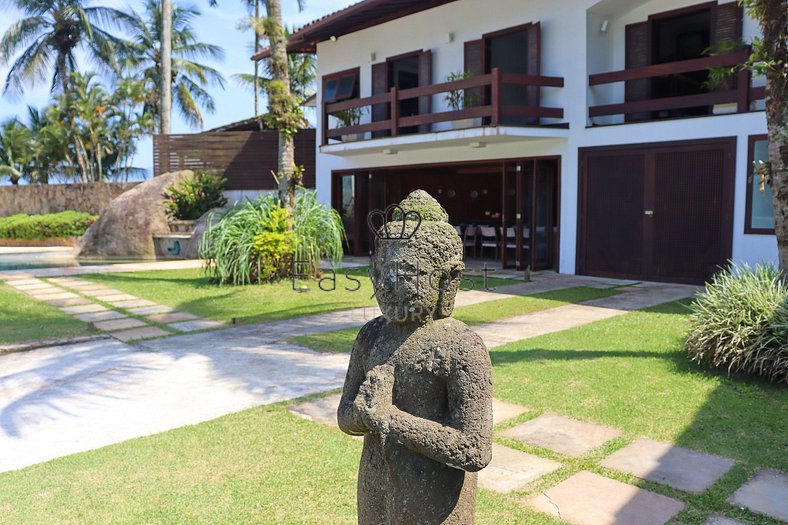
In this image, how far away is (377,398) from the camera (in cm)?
188

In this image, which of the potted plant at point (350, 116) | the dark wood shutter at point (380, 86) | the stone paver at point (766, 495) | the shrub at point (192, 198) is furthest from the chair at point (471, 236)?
the stone paver at point (766, 495)

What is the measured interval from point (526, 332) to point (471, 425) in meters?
5.43

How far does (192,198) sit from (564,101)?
11134 millimetres

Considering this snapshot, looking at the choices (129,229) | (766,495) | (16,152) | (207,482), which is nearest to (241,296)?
(207,482)

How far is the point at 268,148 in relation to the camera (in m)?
19.2

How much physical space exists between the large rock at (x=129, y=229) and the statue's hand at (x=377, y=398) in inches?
680

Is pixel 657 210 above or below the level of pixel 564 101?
below

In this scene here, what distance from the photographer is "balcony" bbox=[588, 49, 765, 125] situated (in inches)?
401

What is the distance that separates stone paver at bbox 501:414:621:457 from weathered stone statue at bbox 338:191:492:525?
2008 mm

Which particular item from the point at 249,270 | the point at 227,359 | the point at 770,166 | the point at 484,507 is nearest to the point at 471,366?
the point at 484,507

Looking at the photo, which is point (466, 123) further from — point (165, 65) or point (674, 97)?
point (165, 65)

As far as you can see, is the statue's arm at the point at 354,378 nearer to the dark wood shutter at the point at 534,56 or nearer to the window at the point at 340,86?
the dark wood shutter at the point at 534,56

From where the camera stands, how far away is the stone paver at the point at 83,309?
28.8 ft

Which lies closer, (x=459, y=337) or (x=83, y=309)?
(x=459, y=337)
